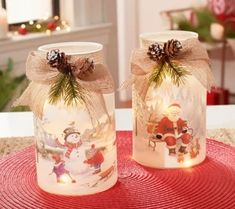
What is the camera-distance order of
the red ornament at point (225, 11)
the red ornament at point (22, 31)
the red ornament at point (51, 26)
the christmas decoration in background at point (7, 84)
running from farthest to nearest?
the red ornament at point (225, 11) < the red ornament at point (51, 26) < the red ornament at point (22, 31) < the christmas decoration in background at point (7, 84)

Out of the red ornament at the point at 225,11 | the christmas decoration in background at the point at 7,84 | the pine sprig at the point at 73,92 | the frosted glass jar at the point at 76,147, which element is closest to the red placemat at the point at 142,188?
the frosted glass jar at the point at 76,147

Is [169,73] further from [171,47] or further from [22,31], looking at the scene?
[22,31]

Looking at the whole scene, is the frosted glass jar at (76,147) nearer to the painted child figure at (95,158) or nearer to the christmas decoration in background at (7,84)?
the painted child figure at (95,158)

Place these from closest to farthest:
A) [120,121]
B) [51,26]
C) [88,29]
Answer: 1. [120,121]
2. [51,26]
3. [88,29]

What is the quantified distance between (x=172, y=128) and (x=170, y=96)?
1.9 inches

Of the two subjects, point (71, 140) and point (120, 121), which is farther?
point (120, 121)

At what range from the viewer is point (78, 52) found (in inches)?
30.7

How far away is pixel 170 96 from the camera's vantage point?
0.82 m

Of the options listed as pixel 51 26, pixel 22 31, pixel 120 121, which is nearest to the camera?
pixel 120 121

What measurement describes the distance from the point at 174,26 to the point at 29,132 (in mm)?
3098

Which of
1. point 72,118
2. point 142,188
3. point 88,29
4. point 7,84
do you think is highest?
point 72,118

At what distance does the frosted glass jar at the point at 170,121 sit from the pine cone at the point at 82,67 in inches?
4.9

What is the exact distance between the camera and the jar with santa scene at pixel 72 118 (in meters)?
0.73

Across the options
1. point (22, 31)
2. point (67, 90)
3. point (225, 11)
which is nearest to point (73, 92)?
point (67, 90)
